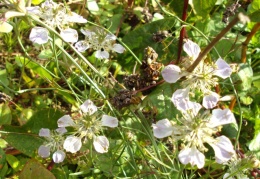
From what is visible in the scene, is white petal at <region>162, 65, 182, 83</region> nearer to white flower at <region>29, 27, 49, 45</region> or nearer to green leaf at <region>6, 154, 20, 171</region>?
white flower at <region>29, 27, 49, 45</region>

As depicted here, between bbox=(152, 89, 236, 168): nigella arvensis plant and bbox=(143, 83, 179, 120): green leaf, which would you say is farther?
bbox=(143, 83, 179, 120): green leaf

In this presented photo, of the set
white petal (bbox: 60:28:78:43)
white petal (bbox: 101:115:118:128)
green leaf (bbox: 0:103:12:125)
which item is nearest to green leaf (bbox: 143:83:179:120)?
white petal (bbox: 101:115:118:128)

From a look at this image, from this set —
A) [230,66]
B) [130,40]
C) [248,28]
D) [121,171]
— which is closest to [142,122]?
[121,171]

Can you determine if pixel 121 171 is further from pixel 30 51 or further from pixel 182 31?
pixel 30 51

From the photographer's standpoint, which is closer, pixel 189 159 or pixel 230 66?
pixel 189 159

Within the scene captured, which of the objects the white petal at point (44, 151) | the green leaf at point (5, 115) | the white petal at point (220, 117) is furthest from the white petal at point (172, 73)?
the green leaf at point (5, 115)

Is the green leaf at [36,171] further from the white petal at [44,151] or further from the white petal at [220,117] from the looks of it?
the white petal at [220,117]
